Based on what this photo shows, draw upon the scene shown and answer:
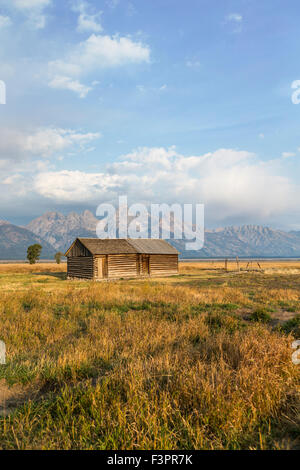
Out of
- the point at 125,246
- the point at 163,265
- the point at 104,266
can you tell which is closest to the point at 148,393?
the point at 104,266

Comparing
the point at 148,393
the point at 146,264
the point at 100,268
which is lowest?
the point at 100,268

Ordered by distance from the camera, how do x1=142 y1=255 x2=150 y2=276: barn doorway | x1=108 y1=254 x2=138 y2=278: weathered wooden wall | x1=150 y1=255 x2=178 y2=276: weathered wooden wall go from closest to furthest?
x1=108 y1=254 x2=138 y2=278: weathered wooden wall → x1=142 y1=255 x2=150 y2=276: barn doorway → x1=150 y1=255 x2=178 y2=276: weathered wooden wall

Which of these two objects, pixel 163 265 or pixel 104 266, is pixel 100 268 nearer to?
pixel 104 266

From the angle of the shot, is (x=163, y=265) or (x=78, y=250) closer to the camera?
(x=78, y=250)

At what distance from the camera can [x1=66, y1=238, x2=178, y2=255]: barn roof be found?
105 feet

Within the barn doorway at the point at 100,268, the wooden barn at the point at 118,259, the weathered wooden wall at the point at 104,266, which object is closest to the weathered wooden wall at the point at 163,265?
the wooden barn at the point at 118,259

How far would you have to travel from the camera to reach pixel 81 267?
33.1 metres

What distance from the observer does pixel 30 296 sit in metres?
13.5

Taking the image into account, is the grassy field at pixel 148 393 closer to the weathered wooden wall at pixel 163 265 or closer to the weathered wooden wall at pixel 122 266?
the weathered wooden wall at pixel 122 266

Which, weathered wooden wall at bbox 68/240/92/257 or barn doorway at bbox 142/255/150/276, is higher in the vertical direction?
weathered wooden wall at bbox 68/240/92/257

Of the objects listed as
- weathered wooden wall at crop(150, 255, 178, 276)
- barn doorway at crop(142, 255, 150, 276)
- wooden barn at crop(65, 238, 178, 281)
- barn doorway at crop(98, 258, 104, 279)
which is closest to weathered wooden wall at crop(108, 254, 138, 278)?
wooden barn at crop(65, 238, 178, 281)

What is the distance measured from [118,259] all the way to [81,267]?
4.41 meters

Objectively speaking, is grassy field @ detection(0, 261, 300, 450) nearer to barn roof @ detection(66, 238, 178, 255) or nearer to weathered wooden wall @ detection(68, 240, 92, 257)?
barn roof @ detection(66, 238, 178, 255)
